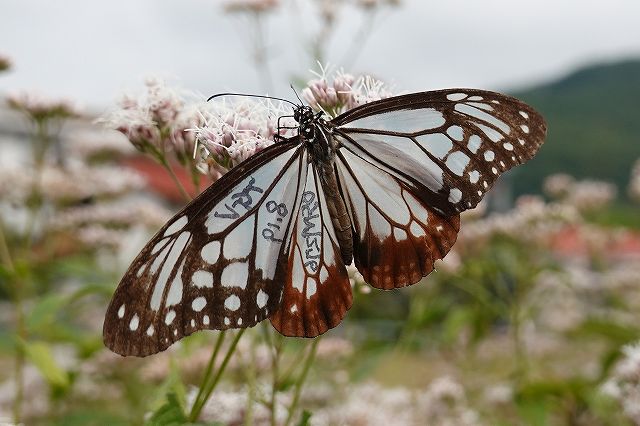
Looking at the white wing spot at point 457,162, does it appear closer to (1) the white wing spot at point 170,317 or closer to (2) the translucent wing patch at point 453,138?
(2) the translucent wing patch at point 453,138

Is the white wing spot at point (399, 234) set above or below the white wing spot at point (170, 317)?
above

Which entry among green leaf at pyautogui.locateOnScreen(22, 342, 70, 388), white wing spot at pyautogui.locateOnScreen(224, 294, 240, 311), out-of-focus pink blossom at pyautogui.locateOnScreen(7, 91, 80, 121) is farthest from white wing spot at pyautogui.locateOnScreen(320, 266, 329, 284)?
out-of-focus pink blossom at pyautogui.locateOnScreen(7, 91, 80, 121)

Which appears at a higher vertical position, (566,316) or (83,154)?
(83,154)

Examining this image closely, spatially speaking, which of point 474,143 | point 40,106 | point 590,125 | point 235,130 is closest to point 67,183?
point 40,106

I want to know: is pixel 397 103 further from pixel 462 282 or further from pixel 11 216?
pixel 11 216

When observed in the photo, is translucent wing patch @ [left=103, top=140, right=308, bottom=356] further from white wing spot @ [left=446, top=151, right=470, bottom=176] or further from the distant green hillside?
the distant green hillside

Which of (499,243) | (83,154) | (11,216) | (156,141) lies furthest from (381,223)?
(11,216)

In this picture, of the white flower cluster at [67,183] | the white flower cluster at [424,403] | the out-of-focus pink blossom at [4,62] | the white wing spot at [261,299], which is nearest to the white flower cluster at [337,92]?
the white wing spot at [261,299]
